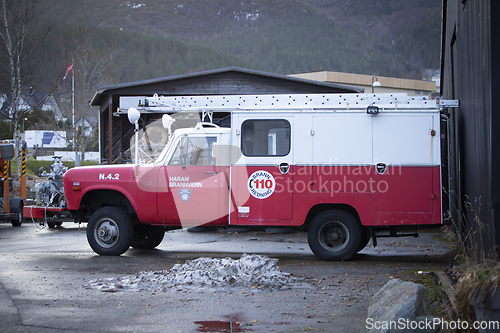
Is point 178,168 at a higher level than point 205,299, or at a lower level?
higher

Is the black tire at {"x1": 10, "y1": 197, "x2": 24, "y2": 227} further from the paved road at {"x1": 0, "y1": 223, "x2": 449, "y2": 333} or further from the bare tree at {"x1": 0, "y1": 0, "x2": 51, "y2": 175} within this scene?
the bare tree at {"x1": 0, "y1": 0, "x2": 51, "y2": 175}

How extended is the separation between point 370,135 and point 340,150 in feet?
1.83

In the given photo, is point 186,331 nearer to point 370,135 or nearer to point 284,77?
point 370,135

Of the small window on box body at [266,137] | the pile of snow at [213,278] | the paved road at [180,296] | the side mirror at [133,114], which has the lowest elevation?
the paved road at [180,296]

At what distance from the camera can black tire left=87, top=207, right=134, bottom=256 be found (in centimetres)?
949

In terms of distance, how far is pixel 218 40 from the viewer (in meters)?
186

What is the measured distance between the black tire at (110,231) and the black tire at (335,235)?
3372 millimetres

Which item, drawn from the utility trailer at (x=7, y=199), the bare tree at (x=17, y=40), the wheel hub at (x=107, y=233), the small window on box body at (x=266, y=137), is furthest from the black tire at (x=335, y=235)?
the bare tree at (x=17, y=40)

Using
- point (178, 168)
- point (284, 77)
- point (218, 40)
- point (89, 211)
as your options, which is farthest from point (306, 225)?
point (218, 40)

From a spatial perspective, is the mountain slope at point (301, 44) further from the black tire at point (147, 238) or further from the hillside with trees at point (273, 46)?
the black tire at point (147, 238)

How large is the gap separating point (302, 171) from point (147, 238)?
3864 millimetres

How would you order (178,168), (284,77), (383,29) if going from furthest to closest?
(383,29)
(284,77)
(178,168)

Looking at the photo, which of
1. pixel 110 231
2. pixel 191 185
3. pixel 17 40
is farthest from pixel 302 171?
pixel 17 40

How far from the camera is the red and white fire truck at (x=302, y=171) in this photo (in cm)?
856
